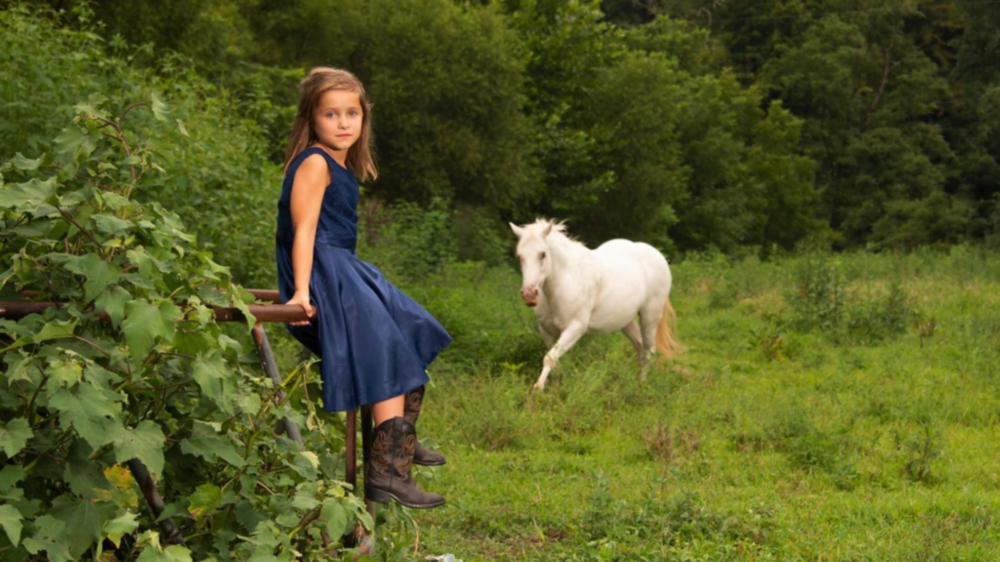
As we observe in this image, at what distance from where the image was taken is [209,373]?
7.72ft

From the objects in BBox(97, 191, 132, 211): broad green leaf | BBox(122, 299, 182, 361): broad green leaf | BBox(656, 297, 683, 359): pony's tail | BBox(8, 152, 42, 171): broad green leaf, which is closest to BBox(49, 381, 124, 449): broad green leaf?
BBox(122, 299, 182, 361): broad green leaf

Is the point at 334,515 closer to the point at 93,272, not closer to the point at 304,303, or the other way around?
the point at 304,303

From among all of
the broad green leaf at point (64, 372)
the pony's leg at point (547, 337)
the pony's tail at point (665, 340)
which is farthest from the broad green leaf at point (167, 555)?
the pony's tail at point (665, 340)

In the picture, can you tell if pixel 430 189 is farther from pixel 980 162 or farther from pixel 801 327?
pixel 980 162

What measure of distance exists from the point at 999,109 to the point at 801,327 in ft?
112

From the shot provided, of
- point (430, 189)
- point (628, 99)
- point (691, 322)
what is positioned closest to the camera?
point (691, 322)

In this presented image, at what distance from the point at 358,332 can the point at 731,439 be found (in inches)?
192

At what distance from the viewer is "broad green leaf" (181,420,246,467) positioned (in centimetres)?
247

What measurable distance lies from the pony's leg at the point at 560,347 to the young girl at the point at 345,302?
530 cm

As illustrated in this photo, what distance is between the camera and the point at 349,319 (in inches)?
118

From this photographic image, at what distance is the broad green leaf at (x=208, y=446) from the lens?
2.47 m

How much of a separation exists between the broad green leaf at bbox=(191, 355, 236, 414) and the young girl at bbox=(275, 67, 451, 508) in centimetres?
51

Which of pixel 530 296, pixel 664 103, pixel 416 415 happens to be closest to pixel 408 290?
pixel 530 296

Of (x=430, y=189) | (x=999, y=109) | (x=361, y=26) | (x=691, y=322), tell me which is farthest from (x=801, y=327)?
(x=999, y=109)
